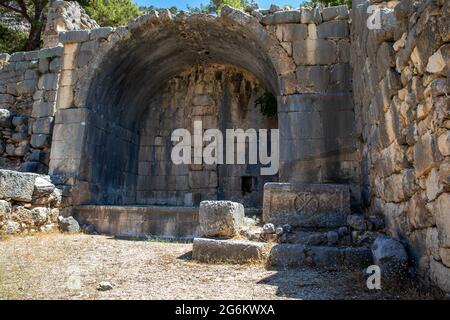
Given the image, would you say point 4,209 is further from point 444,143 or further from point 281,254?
point 444,143

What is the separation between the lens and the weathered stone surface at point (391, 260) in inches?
146

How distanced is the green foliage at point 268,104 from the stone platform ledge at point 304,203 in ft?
14.3

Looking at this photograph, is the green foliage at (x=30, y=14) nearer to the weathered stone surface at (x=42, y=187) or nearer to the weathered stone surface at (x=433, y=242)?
the weathered stone surface at (x=42, y=187)

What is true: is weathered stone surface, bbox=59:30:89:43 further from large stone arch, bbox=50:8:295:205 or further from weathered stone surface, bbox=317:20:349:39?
weathered stone surface, bbox=317:20:349:39

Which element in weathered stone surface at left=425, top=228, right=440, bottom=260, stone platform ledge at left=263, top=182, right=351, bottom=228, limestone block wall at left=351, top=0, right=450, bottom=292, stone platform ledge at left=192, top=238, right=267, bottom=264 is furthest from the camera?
stone platform ledge at left=263, top=182, right=351, bottom=228

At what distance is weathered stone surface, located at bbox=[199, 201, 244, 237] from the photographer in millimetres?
5309

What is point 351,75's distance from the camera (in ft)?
24.0

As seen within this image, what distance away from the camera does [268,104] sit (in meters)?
10.0

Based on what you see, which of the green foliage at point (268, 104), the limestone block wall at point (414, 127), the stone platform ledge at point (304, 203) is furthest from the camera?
the green foliage at point (268, 104)

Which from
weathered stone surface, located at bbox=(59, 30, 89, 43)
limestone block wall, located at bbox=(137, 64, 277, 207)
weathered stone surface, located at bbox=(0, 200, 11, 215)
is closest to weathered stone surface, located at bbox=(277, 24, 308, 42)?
limestone block wall, located at bbox=(137, 64, 277, 207)

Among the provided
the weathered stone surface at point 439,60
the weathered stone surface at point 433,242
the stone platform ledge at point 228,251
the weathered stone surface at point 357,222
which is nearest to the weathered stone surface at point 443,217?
the weathered stone surface at point 433,242

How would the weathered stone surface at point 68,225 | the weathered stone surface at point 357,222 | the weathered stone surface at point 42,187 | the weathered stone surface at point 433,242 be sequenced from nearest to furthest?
the weathered stone surface at point 433,242
the weathered stone surface at point 357,222
the weathered stone surface at point 42,187
the weathered stone surface at point 68,225

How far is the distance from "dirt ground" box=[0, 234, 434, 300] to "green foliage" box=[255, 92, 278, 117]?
5109 mm
